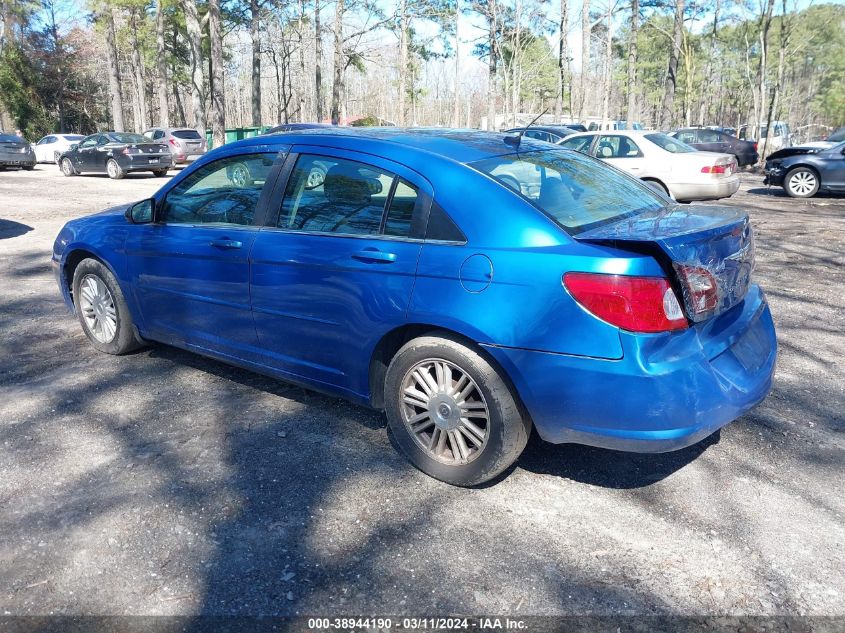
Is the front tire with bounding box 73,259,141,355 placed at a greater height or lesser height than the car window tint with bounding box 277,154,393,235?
lesser

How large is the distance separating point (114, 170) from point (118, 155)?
1.97 feet

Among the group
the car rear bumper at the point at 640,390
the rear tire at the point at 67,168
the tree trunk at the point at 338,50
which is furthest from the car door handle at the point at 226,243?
the tree trunk at the point at 338,50

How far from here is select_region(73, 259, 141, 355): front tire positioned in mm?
4817

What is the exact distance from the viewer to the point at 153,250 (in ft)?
14.4

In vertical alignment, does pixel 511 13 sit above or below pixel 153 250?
above

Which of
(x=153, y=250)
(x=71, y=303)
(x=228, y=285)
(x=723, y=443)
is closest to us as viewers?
(x=723, y=443)

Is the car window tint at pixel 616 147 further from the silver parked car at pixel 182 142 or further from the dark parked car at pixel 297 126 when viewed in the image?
the silver parked car at pixel 182 142

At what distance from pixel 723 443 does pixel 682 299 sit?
129 centimetres

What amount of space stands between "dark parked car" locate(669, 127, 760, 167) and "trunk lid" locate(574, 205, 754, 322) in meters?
22.3

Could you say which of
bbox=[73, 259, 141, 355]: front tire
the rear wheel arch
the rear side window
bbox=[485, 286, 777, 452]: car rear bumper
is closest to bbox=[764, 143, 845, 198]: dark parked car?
bbox=[485, 286, 777, 452]: car rear bumper

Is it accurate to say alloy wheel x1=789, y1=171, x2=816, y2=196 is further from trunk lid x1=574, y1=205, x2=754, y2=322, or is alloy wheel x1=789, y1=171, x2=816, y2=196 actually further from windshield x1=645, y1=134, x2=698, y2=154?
trunk lid x1=574, y1=205, x2=754, y2=322

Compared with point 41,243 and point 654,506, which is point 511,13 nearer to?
point 41,243

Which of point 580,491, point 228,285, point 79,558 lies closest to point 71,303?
point 228,285

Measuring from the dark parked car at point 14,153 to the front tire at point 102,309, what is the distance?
22.4 meters
